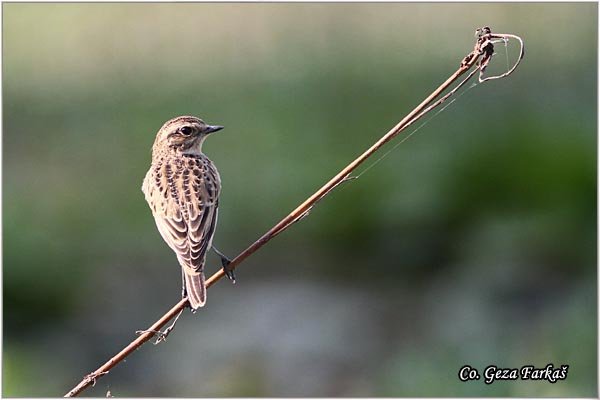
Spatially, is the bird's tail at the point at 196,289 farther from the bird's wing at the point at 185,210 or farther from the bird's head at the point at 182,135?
the bird's head at the point at 182,135

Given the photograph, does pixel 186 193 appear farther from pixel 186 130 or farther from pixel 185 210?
pixel 186 130

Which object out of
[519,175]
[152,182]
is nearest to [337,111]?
[519,175]

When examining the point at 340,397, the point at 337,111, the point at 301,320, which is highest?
the point at 337,111

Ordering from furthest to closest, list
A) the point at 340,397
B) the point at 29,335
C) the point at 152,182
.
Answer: the point at 29,335 → the point at 340,397 → the point at 152,182

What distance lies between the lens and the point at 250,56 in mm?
6926

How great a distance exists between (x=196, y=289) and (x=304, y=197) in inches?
135

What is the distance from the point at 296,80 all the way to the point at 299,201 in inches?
45.6

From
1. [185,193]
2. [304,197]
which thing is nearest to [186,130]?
[185,193]

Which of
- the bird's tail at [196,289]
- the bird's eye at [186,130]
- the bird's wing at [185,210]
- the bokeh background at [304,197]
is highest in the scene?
the bokeh background at [304,197]

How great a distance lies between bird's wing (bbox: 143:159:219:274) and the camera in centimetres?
321

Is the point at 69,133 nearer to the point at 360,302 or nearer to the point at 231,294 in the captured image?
the point at 231,294

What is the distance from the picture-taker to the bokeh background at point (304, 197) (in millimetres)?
5672

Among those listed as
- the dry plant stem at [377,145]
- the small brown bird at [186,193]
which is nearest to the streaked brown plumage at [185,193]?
the small brown bird at [186,193]

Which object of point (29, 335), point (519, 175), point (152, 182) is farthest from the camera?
point (519, 175)
